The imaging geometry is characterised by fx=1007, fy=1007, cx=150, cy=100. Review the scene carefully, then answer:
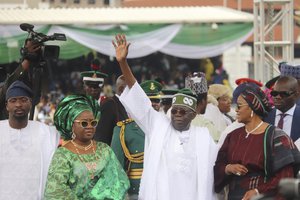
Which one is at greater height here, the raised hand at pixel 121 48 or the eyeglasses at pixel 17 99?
the raised hand at pixel 121 48

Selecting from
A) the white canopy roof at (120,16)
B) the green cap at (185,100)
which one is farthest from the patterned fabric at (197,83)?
the white canopy roof at (120,16)

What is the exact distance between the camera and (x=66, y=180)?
707 centimetres

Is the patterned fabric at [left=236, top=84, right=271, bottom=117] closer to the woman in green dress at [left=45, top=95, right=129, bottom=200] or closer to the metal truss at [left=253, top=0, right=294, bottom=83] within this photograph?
the woman in green dress at [left=45, top=95, right=129, bottom=200]

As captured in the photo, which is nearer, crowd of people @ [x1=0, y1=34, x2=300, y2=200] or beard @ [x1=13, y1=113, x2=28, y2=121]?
crowd of people @ [x1=0, y1=34, x2=300, y2=200]

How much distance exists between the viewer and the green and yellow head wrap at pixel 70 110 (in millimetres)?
7363

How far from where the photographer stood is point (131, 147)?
9000 mm

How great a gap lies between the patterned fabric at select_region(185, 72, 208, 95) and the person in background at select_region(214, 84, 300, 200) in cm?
169

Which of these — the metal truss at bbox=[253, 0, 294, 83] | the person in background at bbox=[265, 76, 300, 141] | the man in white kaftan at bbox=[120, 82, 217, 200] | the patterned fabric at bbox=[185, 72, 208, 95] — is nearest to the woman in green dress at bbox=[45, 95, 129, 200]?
the man in white kaftan at bbox=[120, 82, 217, 200]

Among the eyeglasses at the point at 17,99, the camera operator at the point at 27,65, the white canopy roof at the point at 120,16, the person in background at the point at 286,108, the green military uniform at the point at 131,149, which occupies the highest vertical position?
the white canopy roof at the point at 120,16

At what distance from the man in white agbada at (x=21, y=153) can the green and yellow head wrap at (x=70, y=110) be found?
443 millimetres

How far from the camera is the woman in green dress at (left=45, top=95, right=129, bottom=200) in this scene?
7074 millimetres

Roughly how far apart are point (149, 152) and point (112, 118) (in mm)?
2047

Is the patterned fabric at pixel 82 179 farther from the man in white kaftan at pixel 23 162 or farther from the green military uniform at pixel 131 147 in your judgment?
the green military uniform at pixel 131 147

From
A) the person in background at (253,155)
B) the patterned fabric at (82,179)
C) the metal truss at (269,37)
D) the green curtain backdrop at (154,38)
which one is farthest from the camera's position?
the green curtain backdrop at (154,38)
